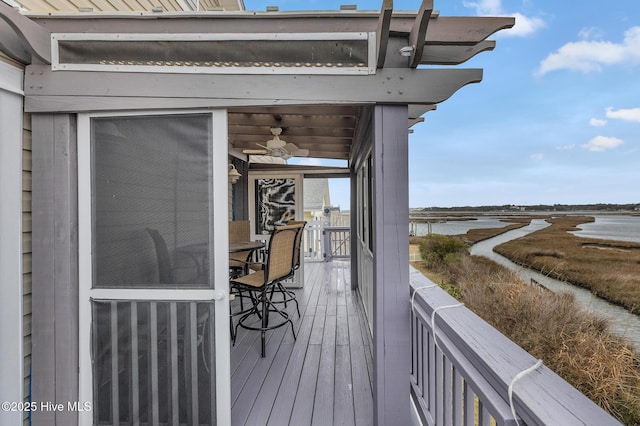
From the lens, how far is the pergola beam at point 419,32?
1.21 meters

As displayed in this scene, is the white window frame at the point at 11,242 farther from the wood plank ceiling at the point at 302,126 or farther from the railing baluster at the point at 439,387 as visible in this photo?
the railing baluster at the point at 439,387

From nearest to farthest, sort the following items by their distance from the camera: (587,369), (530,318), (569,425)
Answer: (569,425) < (587,369) < (530,318)

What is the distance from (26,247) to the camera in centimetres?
162

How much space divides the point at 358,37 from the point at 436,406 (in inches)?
78.4

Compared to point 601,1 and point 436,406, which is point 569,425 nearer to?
point 436,406

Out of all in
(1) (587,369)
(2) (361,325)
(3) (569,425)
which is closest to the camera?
(3) (569,425)

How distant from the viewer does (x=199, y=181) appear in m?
1.61

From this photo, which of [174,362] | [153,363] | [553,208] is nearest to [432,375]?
[174,362]

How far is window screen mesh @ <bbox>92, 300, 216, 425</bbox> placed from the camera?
1586 millimetres

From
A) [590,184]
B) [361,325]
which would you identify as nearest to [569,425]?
[361,325]

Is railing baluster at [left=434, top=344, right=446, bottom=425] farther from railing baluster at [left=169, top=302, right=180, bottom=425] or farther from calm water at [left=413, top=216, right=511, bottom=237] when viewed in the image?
calm water at [left=413, top=216, right=511, bottom=237]

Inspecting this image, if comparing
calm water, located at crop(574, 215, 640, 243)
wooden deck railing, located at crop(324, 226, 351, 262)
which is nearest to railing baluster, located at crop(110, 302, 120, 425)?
wooden deck railing, located at crop(324, 226, 351, 262)

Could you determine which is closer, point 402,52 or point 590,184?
point 402,52

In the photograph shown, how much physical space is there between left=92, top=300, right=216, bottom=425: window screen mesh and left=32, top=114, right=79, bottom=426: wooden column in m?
0.14
